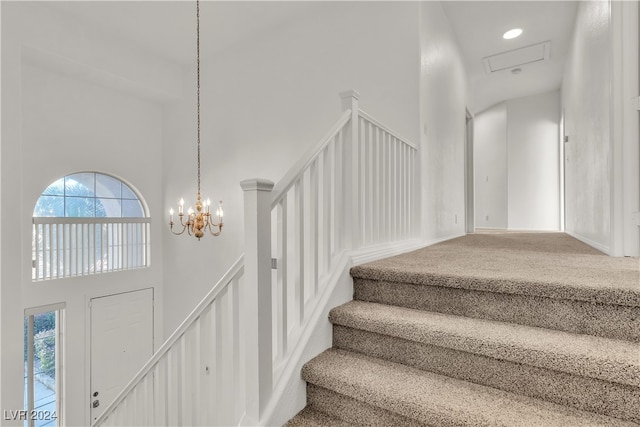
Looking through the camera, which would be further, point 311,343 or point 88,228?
point 88,228

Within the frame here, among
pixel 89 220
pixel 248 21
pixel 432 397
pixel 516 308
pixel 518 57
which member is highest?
pixel 248 21

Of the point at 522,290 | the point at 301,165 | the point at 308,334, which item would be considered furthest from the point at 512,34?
the point at 308,334

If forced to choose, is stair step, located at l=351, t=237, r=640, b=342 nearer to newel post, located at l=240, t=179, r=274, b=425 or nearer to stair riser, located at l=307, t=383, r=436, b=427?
stair riser, located at l=307, t=383, r=436, b=427

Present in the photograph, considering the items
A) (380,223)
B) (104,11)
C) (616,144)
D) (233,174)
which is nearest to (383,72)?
(380,223)

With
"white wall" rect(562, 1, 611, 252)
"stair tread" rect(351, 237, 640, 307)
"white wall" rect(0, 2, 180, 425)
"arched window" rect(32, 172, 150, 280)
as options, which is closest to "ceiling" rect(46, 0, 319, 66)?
"white wall" rect(0, 2, 180, 425)

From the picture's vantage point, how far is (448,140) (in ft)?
12.6

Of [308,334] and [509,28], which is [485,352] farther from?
[509,28]

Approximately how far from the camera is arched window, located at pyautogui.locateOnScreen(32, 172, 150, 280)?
12.8 ft

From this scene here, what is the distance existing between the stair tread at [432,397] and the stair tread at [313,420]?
0.12 metres

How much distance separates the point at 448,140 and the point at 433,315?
2.88 meters

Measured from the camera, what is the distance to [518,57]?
14.7 feet

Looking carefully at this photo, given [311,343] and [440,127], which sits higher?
[440,127]

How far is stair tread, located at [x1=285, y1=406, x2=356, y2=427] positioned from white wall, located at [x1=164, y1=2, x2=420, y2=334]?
7.45ft

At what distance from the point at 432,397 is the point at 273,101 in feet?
11.7
